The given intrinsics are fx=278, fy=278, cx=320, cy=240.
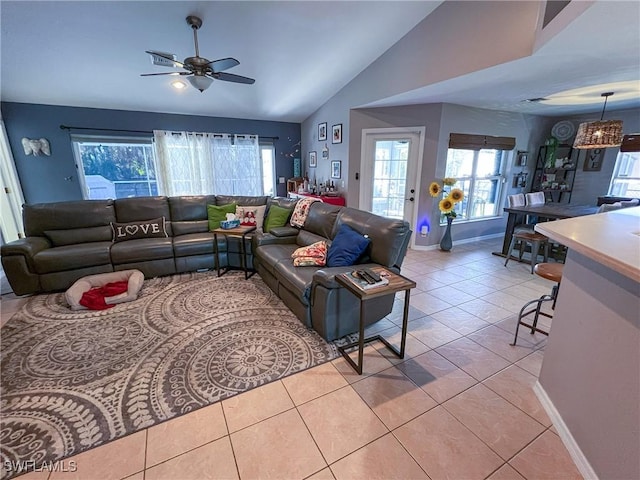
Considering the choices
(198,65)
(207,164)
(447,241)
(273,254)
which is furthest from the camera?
(207,164)

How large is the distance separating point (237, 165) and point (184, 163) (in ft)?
3.35

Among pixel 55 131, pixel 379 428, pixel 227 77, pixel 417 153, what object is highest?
pixel 227 77

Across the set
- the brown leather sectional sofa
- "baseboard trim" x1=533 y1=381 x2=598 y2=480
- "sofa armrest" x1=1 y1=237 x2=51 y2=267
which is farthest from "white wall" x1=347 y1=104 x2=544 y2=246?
"sofa armrest" x1=1 y1=237 x2=51 y2=267

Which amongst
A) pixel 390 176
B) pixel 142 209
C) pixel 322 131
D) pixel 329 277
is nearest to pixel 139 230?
pixel 142 209

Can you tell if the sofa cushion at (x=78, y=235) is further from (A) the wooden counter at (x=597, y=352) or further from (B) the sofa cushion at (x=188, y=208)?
(A) the wooden counter at (x=597, y=352)

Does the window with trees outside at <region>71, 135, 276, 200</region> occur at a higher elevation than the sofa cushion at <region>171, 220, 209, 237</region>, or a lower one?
higher

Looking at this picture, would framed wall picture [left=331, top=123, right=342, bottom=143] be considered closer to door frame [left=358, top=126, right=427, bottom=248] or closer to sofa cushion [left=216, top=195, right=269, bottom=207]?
door frame [left=358, top=126, right=427, bottom=248]

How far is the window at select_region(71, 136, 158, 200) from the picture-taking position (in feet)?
15.9

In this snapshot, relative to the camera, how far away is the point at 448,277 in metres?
3.62

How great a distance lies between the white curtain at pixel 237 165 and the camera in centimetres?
573

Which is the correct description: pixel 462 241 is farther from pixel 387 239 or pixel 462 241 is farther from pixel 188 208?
pixel 188 208

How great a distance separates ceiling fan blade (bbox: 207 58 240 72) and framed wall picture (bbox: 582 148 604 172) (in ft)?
21.1

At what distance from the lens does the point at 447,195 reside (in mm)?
4574

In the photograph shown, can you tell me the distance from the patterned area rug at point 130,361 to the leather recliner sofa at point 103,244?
34 centimetres
